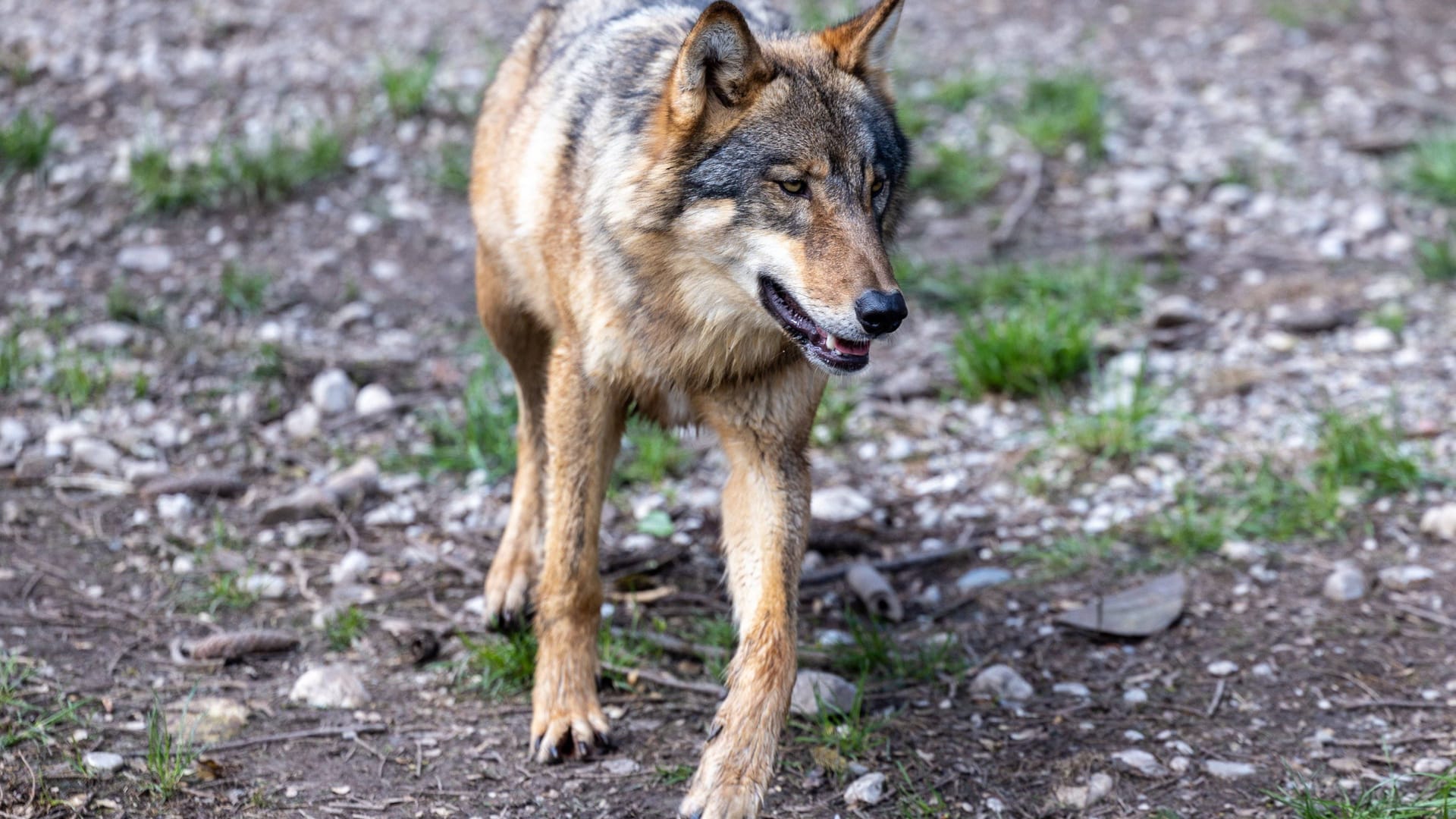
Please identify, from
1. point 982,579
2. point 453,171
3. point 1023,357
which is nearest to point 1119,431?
point 1023,357

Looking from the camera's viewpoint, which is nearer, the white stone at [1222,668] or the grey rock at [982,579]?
the white stone at [1222,668]

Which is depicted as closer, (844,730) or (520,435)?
(844,730)

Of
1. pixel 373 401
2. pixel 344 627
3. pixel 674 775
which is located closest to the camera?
pixel 674 775

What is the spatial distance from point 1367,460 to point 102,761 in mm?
4393

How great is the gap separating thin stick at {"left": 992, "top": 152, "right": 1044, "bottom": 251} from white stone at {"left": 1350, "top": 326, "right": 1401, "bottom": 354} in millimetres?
1791

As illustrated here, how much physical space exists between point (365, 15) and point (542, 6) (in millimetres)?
4149

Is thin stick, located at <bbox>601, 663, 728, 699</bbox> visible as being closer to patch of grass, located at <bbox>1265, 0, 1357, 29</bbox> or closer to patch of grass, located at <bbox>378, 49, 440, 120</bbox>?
patch of grass, located at <bbox>378, 49, 440, 120</bbox>

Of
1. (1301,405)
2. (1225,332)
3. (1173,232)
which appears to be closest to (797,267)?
(1301,405)

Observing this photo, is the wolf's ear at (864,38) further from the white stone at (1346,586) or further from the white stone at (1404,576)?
the white stone at (1404,576)

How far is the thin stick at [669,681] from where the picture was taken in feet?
13.8

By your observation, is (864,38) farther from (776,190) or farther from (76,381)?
(76,381)

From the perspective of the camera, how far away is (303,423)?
18.8 feet

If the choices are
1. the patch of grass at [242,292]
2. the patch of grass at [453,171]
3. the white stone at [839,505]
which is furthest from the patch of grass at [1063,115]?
the patch of grass at [242,292]

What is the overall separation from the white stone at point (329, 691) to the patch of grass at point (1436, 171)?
6141 mm
